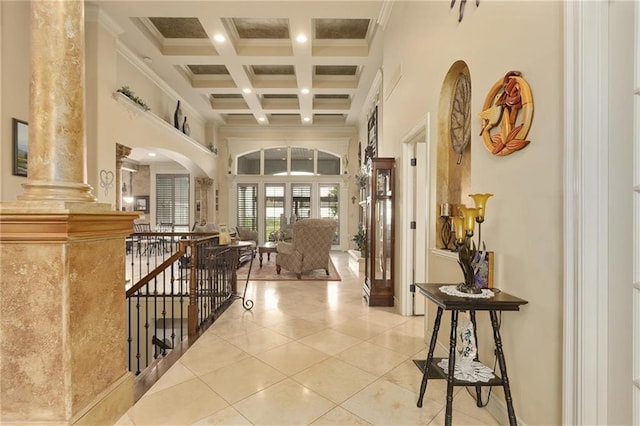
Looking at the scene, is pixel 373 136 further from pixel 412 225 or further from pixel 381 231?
pixel 412 225

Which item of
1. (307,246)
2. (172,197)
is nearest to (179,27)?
(307,246)

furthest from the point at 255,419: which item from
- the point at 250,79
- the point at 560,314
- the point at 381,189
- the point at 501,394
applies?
the point at 250,79

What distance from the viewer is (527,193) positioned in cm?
167

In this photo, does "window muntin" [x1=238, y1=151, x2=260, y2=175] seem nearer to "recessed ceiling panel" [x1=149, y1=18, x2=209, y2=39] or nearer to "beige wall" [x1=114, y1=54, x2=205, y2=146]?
"beige wall" [x1=114, y1=54, x2=205, y2=146]

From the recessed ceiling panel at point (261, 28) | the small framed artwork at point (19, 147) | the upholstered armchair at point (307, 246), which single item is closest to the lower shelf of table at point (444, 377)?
the upholstered armchair at point (307, 246)

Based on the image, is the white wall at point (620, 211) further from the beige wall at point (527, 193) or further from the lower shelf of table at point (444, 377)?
the lower shelf of table at point (444, 377)

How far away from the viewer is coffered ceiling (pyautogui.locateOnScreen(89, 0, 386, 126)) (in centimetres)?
462

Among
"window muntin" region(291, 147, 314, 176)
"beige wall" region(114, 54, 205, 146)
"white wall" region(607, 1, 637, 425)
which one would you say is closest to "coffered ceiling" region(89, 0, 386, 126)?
"beige wall" region(114, 54, 205, 146)

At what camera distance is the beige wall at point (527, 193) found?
1.49 m

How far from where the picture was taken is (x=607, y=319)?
1322mm

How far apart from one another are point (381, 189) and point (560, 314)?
2944mm

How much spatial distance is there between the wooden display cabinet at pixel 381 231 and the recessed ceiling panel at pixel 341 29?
2883 millimetres

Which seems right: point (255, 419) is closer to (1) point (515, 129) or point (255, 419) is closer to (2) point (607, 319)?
(2) point (607, 319)

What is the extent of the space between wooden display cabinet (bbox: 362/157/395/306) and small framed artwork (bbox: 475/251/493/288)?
7.29ft
